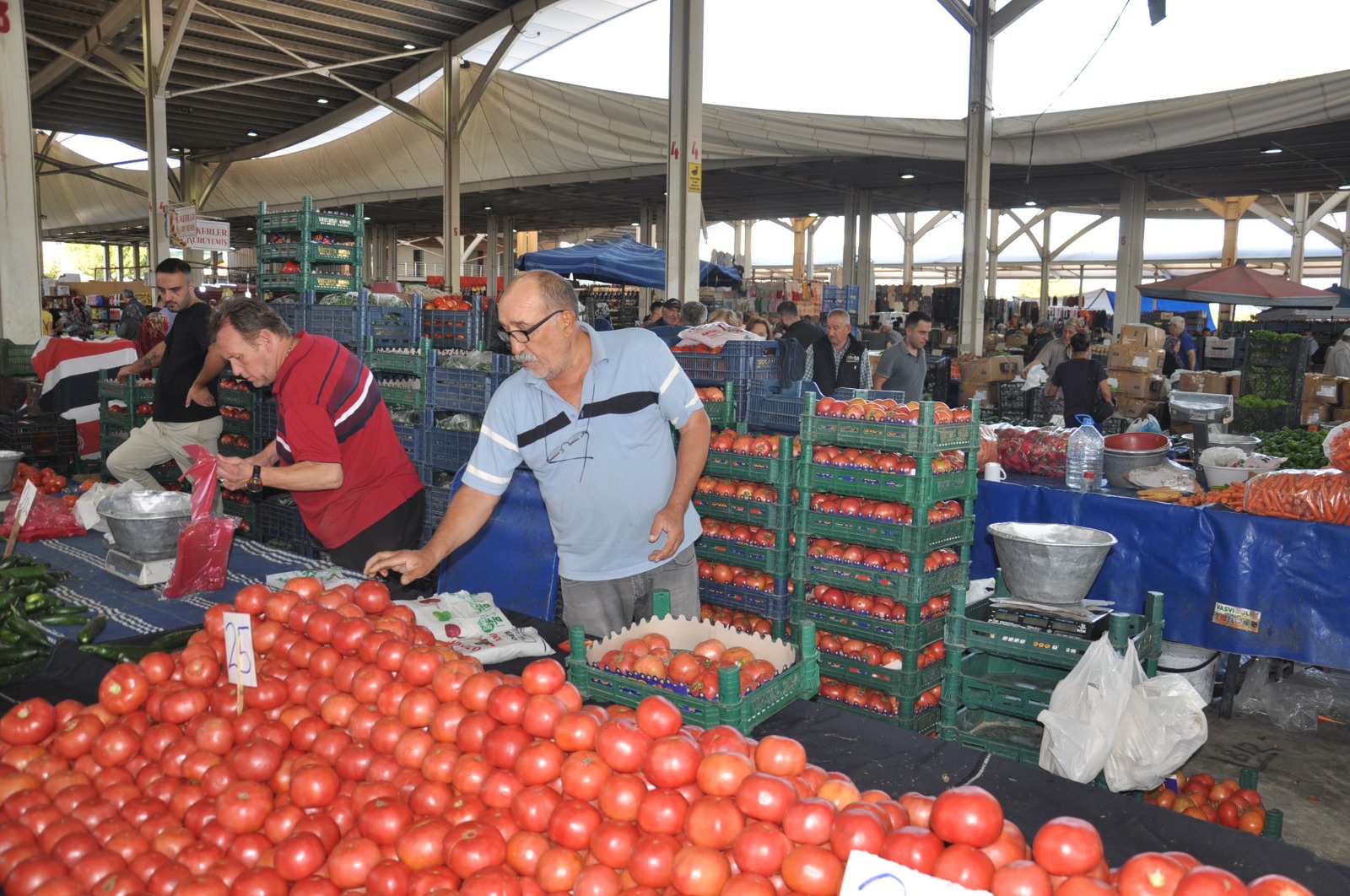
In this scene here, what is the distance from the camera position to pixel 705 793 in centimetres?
156

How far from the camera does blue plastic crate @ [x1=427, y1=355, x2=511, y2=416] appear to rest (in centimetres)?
562

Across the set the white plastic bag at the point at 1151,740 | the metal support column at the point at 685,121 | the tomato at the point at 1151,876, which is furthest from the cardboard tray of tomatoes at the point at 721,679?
the metal support column at the point at 685,121

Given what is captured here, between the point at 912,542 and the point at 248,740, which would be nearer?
the point at 248,740

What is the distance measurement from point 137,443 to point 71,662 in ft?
12.7

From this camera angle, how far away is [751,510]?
4855 mm

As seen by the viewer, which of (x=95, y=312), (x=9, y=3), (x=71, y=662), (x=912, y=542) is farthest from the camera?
(x=95, y=312)

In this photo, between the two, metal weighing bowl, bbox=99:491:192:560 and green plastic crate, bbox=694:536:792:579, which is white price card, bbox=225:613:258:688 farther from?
green plastic crate, bbox=694:536:792:579

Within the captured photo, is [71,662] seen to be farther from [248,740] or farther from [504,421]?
[504,421]

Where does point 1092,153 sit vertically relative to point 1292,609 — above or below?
above

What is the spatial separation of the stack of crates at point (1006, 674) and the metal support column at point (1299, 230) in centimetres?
2342

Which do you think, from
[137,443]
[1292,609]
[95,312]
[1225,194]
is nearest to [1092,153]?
[1225,194]

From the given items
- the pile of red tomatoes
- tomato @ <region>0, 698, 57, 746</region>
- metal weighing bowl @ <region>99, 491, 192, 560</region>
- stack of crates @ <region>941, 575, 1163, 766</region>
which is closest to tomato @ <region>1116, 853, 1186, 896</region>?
the pile of red tomatoes

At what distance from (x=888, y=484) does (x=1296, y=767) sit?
7.89 feet

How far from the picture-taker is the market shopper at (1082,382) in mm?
8344
